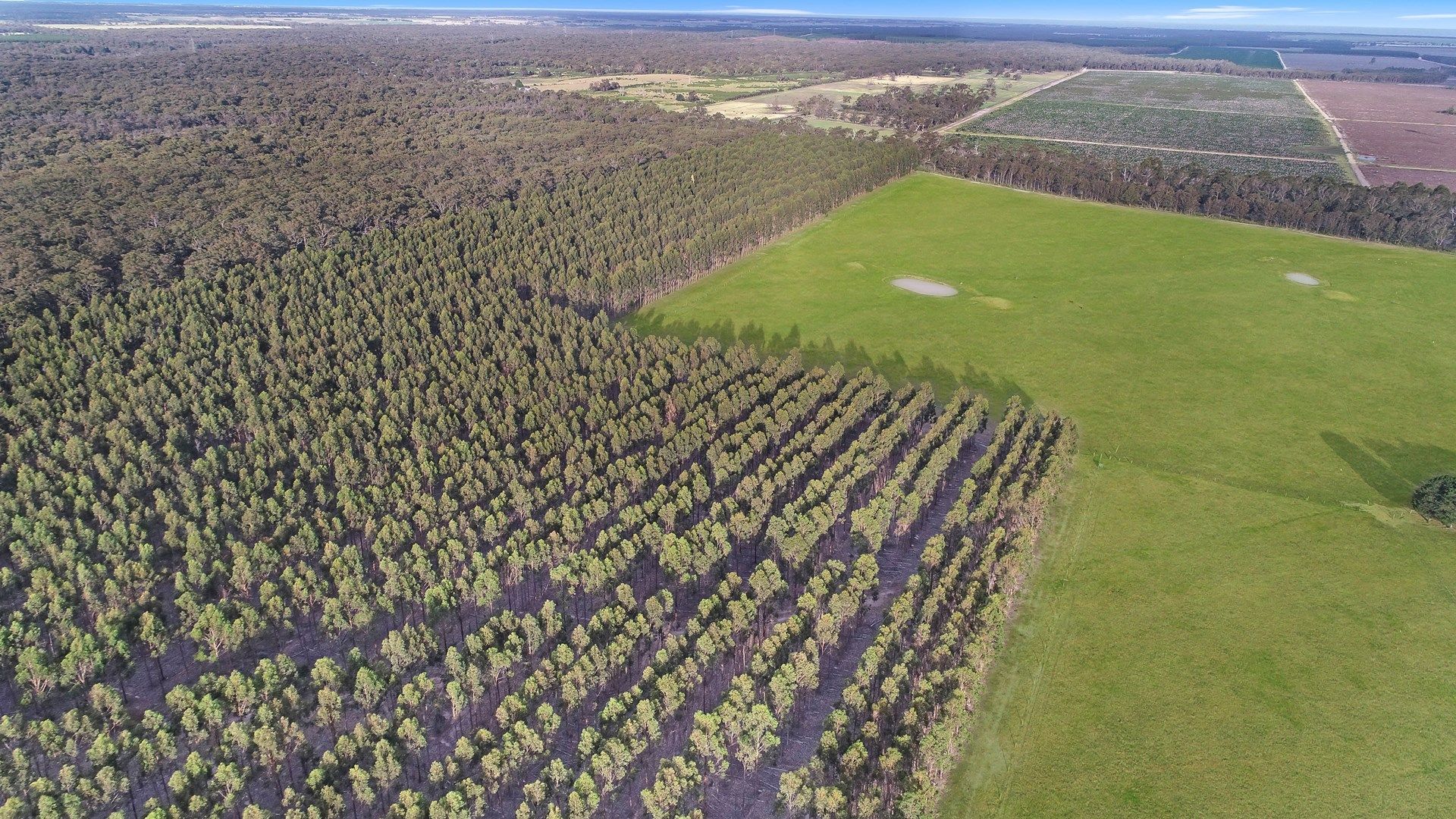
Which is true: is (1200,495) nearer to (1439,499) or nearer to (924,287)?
(1439,499)

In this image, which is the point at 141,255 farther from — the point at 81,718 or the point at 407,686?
the point at 407,686

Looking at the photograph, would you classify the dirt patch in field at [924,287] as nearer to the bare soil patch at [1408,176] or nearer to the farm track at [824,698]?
the farm track at [824,698]

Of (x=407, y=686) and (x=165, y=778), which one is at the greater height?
(x=407, y=686)

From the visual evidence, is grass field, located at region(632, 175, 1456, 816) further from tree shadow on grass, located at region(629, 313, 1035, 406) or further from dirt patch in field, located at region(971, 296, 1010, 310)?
dirt patch in field, located at region(971, 296, 1010, 310)

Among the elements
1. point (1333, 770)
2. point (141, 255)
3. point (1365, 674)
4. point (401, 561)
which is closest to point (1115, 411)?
point (1365, 674)

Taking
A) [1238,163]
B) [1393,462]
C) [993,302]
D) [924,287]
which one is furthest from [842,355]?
[1238,163]

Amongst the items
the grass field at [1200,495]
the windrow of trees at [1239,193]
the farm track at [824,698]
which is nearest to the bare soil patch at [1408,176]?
the windrow of trees at [1239,193]
